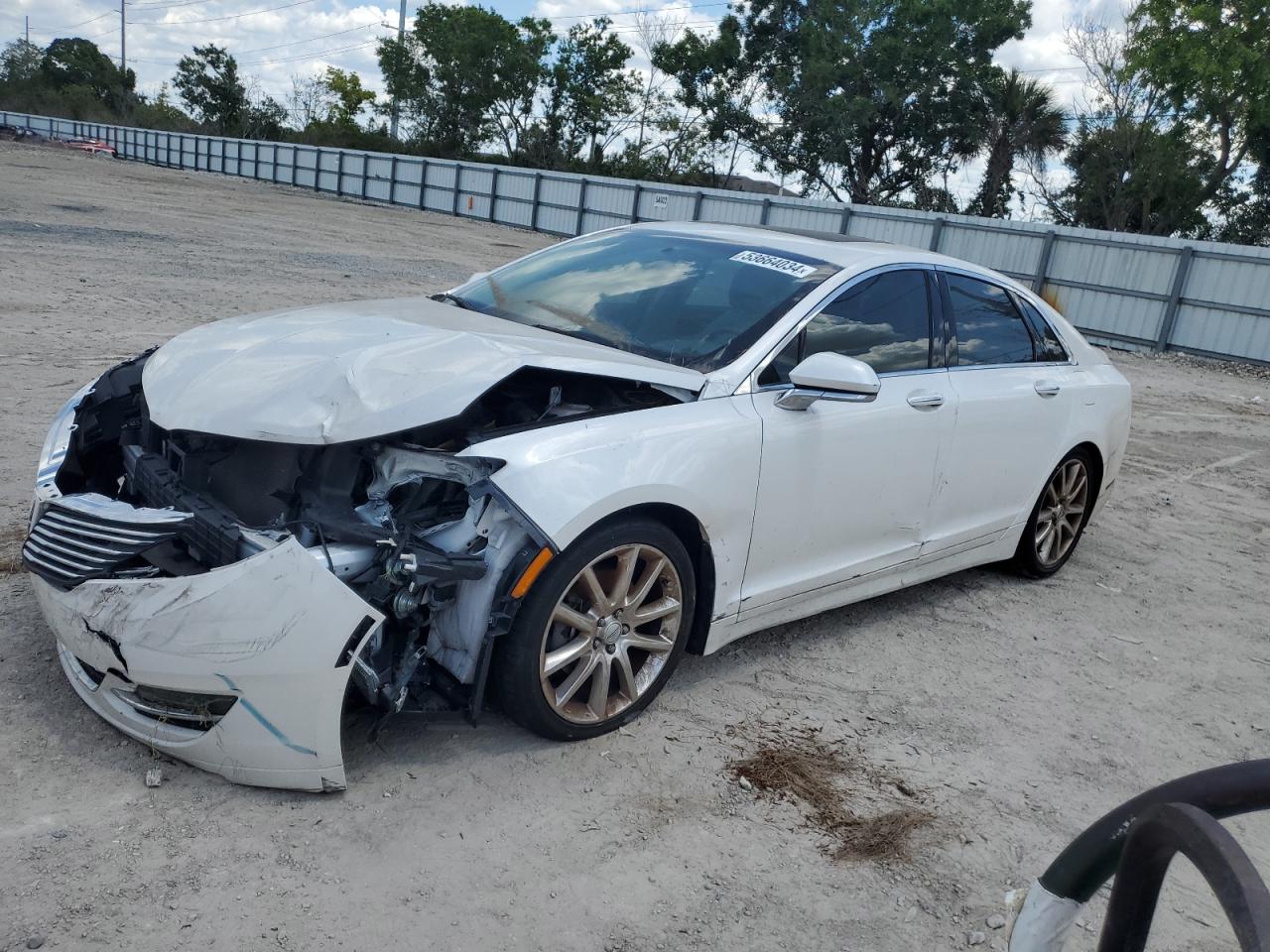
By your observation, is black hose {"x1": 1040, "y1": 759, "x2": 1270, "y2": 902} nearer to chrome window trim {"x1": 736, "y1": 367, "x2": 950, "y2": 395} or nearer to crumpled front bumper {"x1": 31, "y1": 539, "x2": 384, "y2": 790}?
crumpled front bumper {"x1": 31, "y1": 539, "x2": 384, "y2": 790}

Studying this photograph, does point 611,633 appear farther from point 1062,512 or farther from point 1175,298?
point 1175,298

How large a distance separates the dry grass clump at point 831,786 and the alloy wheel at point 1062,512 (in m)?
2.35

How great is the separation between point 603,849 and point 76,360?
21.6 feet

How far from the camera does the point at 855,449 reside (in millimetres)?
4039

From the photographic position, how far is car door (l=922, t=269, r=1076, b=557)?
15.1ft

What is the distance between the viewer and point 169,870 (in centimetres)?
266

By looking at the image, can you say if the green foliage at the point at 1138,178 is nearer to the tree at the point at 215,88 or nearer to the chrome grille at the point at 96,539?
the chrome grille at the point at 96,539

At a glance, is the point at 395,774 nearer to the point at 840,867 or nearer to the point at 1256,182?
the point at 840,867

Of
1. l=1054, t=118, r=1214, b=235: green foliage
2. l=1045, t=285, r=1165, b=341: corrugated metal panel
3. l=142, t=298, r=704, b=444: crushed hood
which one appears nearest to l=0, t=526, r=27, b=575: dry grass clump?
l=142, t=298, r=704, b=444: crushed hood

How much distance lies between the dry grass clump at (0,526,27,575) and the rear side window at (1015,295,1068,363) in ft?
15.1

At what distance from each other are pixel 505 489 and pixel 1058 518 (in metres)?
3.65

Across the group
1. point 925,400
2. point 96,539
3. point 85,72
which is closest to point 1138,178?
point 925,400

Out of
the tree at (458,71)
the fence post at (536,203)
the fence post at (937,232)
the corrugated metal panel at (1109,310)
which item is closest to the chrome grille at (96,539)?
the corrugated metal panel at (1109,310)

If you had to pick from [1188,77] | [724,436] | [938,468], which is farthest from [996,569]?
[1188,77]
